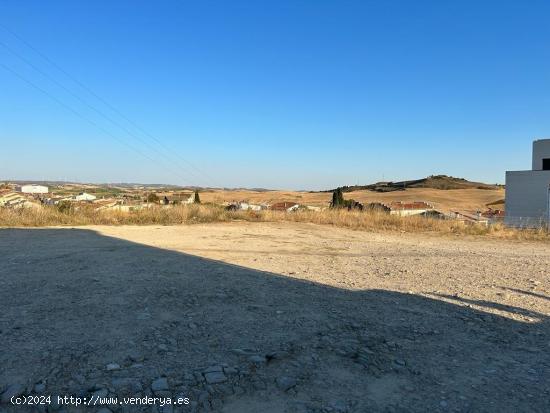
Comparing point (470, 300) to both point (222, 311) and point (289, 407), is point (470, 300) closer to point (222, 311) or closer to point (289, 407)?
point (222, 311)

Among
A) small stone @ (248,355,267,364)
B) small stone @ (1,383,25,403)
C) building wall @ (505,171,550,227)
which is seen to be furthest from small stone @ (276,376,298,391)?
building wall @ (505,171,550,227)

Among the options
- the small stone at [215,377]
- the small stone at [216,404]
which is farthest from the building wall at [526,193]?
the small stone at [216,404]

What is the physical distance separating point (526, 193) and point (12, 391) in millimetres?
41596

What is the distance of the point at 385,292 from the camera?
20.9ft

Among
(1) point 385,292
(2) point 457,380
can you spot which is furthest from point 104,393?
(1) point 385,292

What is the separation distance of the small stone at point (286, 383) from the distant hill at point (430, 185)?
4489 inches

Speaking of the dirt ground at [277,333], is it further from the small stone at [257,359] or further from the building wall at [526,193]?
the building wall at [526,193]

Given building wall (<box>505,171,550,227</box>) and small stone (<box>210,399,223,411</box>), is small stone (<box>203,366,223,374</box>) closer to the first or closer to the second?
small stone (<box>210,399,223,411</box>)

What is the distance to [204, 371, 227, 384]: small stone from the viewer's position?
3244 mm

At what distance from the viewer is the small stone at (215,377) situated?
10.6 feet

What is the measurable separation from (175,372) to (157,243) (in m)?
8.94

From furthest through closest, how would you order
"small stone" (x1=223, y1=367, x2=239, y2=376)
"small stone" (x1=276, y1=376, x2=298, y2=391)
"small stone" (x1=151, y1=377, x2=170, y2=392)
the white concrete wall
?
the white concrete wall < "small stone" (x1=223, y1=367, x2=239, y2=376) < "small stone" (x1=276, y1=376, x2=298, y2=391) < "small stone" (x1=151, y1=377, x2=170, y2=392)

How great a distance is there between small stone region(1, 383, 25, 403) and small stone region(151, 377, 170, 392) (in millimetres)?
872

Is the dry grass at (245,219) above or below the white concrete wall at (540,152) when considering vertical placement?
below
